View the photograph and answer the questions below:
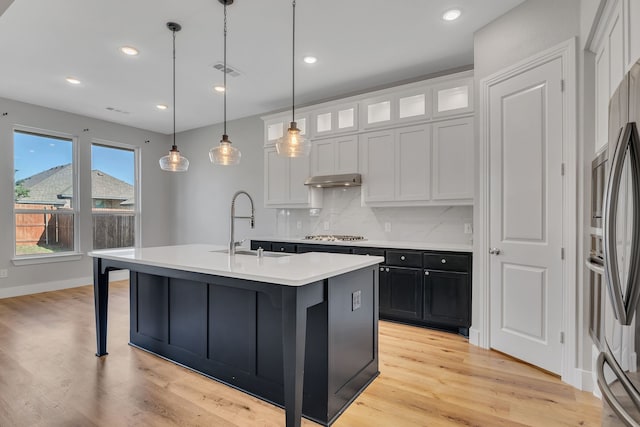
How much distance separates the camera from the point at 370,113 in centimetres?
423

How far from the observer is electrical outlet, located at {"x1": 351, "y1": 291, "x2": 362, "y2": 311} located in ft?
7.25

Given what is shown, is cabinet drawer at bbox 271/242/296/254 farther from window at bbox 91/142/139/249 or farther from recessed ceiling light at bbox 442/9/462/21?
window at bbox 91/142/139/249

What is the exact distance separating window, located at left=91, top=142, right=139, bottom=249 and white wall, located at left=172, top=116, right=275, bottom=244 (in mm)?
862

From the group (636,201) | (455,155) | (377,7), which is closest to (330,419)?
(636,201)

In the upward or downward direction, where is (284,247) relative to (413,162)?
downward

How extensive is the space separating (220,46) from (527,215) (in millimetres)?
3351

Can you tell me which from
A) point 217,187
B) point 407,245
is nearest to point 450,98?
point 407,245

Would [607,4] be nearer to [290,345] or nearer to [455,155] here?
[455,155]

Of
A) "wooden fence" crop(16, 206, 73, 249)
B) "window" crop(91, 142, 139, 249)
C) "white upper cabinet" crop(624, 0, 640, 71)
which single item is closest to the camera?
"white upper cabinet" crop(624, 0, 640, 71)

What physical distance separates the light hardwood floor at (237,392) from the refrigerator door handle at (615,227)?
1258mm

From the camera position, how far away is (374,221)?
4500 mm

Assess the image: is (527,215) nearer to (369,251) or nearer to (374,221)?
(369,251)

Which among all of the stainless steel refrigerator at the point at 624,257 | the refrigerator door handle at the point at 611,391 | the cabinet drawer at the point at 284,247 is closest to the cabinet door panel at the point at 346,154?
the cabinet drawer at the point at 284,247

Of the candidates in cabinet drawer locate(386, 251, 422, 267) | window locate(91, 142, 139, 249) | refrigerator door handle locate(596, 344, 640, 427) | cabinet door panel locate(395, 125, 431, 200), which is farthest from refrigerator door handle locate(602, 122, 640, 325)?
window locate(91, 142, 139, 249)
